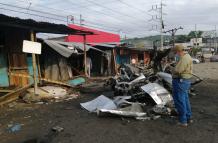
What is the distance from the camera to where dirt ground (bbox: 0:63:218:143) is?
237 inches

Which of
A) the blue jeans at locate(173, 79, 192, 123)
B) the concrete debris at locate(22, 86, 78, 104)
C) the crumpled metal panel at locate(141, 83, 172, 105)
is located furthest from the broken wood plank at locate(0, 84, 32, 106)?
the blue jeans at locate(173, 79, 192, 123)

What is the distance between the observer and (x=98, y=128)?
6.85 m

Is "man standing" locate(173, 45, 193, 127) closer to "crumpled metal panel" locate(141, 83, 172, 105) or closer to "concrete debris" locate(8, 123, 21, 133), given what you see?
"crumpled metal panel" locate(141, 83, 172, 105)

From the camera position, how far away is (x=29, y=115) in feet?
28.3

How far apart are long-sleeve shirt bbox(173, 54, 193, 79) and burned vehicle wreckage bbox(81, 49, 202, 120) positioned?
51.5 inches

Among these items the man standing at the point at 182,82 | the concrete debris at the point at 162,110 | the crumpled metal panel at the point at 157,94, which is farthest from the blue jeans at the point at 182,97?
the crumpled metal panel at the point at 157,94

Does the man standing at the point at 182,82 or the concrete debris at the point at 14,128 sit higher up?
the man standing at the point at 182,82

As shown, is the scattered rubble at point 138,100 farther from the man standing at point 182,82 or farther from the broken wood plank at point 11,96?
the broken wood plank at point 11,96

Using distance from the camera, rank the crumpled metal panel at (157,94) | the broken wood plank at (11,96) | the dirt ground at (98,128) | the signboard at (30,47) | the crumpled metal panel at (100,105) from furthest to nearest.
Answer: the signboard at (30,47) < the broken wood plank at (11,96) < the crumpled metal panel at (157,94) < the crumpled metal panel at (100,105) < the dirt ground at (98,128)

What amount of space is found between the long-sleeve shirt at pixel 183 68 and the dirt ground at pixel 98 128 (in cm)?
125

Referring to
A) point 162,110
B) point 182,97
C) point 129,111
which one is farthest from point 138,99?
point 182,97

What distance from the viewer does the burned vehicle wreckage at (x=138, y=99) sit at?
7.68 meters

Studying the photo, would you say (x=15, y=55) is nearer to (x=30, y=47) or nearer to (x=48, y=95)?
(x=30, y=47)

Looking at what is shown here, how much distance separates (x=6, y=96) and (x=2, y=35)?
3.49 metres
